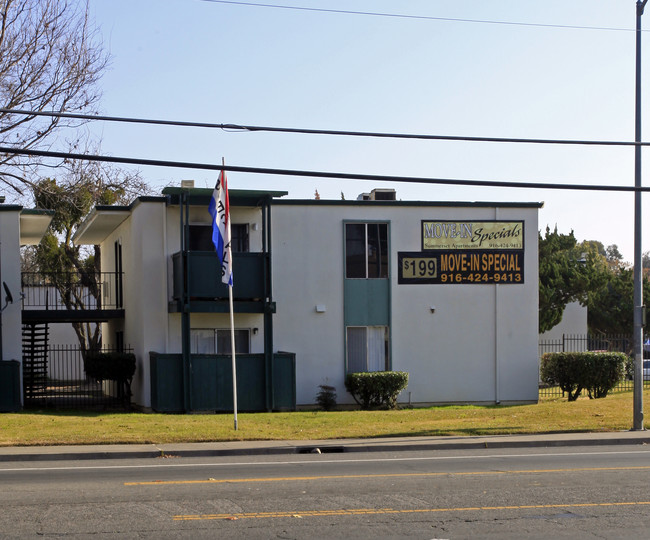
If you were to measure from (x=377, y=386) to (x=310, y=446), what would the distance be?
28.0ft

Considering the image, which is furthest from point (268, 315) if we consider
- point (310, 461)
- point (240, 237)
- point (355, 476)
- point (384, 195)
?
point (355, 476)

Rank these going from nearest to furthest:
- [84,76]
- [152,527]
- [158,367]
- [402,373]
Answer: [152,527]
[158,367]
[402,373]
[84,76]

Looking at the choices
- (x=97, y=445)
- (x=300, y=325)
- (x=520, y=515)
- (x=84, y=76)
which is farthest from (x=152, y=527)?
(x=84, y=76)

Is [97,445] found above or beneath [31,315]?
beneath

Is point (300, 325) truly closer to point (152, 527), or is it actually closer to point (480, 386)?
point (480, 386)

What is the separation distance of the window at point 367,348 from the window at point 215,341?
10.2 ft

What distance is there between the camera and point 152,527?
883 centimetres

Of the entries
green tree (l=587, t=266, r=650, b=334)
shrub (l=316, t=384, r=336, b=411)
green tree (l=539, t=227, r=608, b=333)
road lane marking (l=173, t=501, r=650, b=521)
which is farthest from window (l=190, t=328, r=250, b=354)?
green tree (l=587, t=266, r=650, b=334)

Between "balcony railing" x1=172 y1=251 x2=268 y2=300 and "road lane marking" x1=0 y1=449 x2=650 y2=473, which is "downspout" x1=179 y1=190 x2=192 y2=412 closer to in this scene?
"balcony railing" x1=172 y1=251 x2=268 y2=300

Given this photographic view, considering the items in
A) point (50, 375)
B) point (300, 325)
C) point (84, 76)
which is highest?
point (84, 76)

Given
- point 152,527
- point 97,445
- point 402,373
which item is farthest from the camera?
point 402,373

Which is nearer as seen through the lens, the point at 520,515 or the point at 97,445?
the point at 520,515

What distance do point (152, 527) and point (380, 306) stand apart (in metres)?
17.6

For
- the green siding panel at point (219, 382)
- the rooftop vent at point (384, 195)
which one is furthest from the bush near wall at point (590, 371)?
the green siding panel at point (219, 382)
